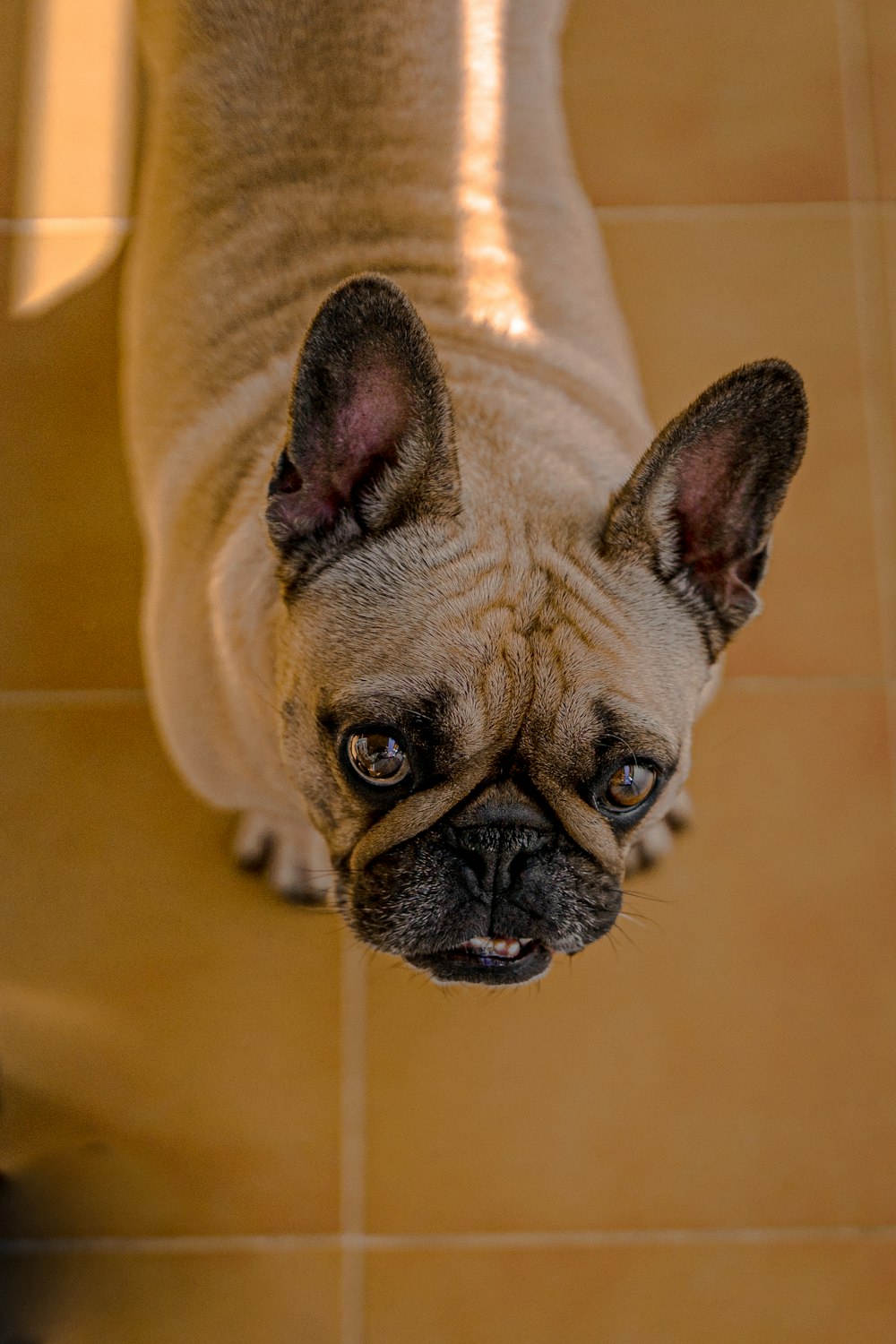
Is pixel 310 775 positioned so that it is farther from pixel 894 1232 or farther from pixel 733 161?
pixel 733 161

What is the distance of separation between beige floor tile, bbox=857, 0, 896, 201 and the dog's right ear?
2755 mm

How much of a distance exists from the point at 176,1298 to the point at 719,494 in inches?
109

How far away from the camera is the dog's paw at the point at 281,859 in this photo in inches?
134

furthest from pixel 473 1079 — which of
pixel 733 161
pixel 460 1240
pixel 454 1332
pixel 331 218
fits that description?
pixel 733 161

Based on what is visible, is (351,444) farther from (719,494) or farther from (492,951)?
(492,951)

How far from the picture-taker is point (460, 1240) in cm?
339

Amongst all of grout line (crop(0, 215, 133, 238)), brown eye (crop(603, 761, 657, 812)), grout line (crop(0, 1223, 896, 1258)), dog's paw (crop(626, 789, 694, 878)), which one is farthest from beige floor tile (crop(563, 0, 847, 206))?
grout line (crop(0, 1223, 896, 1258))

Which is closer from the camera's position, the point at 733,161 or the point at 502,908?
the point at 502,908

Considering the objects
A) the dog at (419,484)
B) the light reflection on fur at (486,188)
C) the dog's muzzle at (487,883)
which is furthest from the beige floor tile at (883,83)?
the dog's muzzle at (487,883)

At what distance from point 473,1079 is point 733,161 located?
10.6 feet

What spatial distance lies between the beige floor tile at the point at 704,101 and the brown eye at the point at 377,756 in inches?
103

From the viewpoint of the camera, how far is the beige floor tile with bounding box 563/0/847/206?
404 cm

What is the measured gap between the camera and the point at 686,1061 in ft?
11.5

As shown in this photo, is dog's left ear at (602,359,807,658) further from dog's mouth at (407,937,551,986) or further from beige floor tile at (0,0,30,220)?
beige floor tile at (0,0,30,220)
